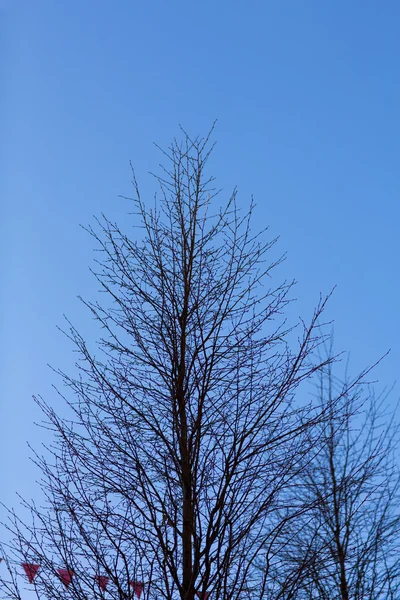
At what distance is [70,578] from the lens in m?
4.00

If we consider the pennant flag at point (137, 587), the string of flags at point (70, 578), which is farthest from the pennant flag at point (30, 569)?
the pennant flag at point (137, 587)

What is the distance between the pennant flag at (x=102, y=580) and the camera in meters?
4.09

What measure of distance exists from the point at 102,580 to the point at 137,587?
0.73 ft

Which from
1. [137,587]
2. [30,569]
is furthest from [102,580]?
[30,569]

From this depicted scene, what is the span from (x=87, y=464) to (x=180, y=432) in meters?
0.65

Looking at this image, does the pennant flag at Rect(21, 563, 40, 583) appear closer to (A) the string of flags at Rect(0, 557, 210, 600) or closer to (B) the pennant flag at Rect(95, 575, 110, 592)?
(A) the string of flags at Rect(0, 557, 210, 600)

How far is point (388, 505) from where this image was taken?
25.2ft

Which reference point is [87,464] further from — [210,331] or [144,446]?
[210,331]

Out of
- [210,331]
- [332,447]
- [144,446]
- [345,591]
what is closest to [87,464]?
[144,446]

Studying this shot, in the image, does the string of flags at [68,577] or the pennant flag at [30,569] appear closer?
the string of flags at [68,577]

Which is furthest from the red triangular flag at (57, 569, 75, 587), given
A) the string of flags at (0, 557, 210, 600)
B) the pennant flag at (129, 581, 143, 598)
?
the pennant flag at (129, 581, 143, 598)

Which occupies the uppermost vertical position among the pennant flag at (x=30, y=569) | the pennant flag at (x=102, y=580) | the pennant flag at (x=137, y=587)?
the pennant flag at (x=30, y=569)

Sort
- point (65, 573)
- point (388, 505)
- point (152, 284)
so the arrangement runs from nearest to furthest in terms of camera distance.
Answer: point (65, 573) < point (152, 284) < point (388, 505)

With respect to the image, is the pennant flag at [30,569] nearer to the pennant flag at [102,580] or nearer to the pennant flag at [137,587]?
the pennant flag at [102,580]
